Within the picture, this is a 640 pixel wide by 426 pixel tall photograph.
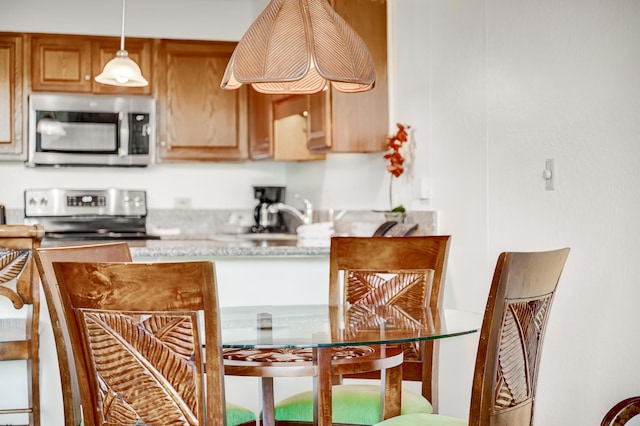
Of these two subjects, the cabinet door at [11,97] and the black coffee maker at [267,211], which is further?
the black coffee maker at [267,211]

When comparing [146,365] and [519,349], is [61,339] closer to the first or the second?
[146,365]

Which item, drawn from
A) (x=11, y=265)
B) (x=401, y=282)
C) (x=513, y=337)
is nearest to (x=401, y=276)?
(x=401, y=282)

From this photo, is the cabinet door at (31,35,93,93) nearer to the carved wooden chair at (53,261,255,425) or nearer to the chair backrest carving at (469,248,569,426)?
the carved wooden chair at (53,261,255,425)

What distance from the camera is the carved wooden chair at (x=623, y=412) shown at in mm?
2125

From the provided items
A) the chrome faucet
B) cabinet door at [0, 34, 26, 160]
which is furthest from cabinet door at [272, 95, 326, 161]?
cabinet door at [0, 34, 26, 160]

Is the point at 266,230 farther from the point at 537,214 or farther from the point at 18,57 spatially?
the point at 537,214

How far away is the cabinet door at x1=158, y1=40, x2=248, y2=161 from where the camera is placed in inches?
219

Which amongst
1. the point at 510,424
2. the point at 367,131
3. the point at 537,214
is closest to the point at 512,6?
the point at 537,214

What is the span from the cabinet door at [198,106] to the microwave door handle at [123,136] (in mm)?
229

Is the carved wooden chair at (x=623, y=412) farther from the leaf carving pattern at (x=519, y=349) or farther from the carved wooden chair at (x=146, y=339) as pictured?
the carved wooden chair at (x=146, y=339)

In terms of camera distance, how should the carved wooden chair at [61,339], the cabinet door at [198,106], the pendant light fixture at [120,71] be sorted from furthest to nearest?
the cabinet door at [198,106] → the pendant light fixture at [120,71] → the carved wooden chair at [61,339]

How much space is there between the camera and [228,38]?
576 cm

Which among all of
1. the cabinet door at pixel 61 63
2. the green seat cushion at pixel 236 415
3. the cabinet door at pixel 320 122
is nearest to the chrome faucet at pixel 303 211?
the cabinet door at pixel 320 122

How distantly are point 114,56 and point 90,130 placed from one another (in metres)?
0.51
